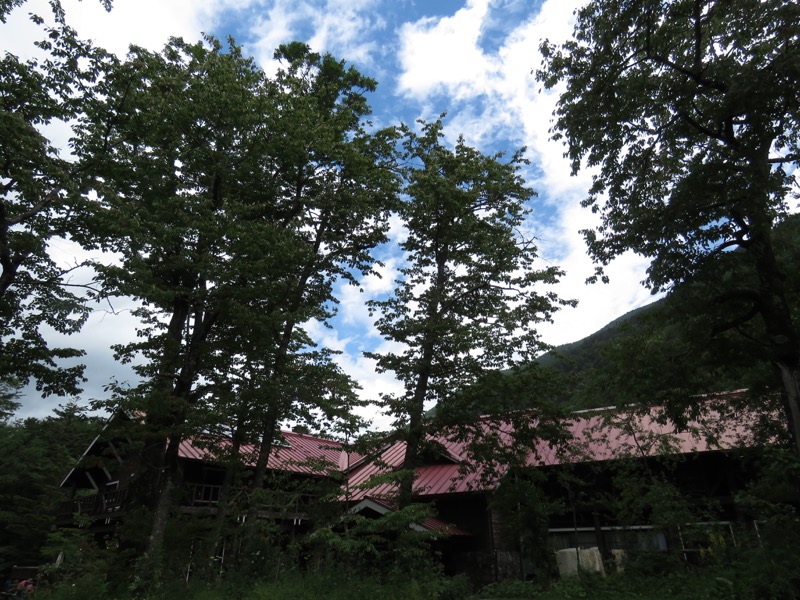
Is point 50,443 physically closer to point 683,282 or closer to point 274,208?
point 274,208

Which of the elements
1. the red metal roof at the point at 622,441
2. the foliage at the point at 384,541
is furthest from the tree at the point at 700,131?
the foliage at the point at 384,541

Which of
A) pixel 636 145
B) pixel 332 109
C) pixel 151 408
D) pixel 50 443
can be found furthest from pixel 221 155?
pixel 50 443

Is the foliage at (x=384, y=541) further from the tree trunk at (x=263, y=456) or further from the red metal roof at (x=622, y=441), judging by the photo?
the red metal roof at (x=622, y=441)

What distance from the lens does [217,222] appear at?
1280cm

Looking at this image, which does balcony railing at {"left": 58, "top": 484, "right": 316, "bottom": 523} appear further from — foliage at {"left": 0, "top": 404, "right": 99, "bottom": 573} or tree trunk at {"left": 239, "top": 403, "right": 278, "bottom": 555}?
tree trunk at {"left": 239, "top": 403, "right": 278, "bottom": 555}

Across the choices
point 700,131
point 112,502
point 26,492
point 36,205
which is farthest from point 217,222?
point 26,492

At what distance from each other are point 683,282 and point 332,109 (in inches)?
484

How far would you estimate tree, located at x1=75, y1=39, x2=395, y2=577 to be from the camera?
12477 mm

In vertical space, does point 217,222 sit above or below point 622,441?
above

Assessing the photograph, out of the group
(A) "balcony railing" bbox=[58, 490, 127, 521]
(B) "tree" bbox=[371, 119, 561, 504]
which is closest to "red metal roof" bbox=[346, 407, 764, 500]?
(B) "tree" bbox=[371, 119, 561, 504]

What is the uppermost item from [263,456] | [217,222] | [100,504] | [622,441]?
[217,222]

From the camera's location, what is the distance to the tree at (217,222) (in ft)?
40.9

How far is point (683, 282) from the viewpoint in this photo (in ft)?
36.9

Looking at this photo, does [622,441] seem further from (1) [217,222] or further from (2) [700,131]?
(1) [217,222]
